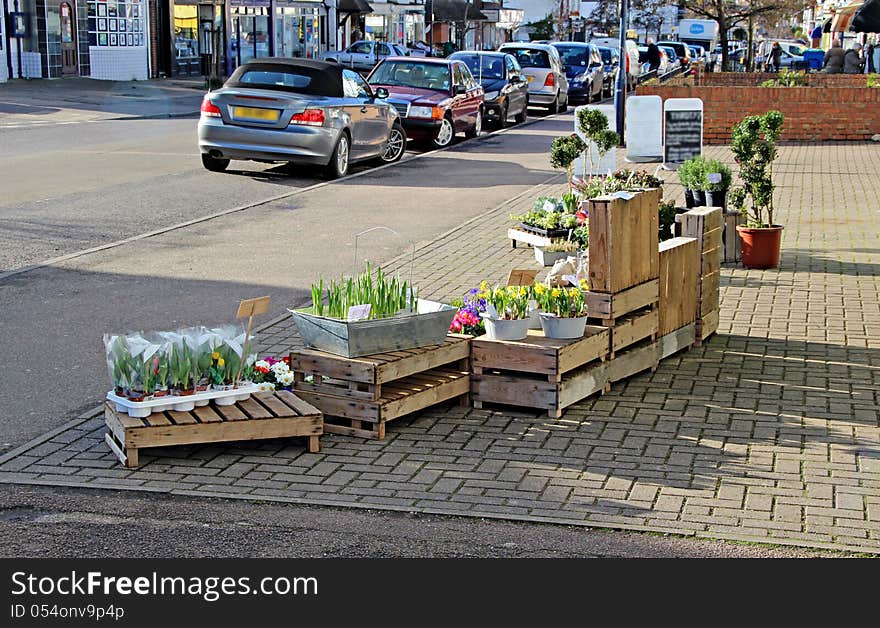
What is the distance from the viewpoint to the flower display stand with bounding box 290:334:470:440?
22.6 feet

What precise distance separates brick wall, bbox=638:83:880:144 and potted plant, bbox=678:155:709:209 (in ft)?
45.8

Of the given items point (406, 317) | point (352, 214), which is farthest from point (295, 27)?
point (406, 317)

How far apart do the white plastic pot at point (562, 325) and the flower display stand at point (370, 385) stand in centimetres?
55

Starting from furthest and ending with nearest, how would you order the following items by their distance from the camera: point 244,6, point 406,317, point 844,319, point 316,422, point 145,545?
point 244,6, point 844,319, point 406,317, point 316,422, point 145,545

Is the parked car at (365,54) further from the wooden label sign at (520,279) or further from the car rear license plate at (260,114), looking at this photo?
the wooden label sign at (520,279)

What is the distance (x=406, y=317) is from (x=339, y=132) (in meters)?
12.5

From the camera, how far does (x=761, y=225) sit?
40.3ft

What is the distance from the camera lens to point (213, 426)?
6.52 metres

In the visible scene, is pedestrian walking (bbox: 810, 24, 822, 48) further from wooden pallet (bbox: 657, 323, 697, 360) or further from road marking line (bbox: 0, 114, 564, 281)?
wooden pallet (bbox: 657, 323, 697, 360)

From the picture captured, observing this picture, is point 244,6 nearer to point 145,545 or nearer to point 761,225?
point 761,225

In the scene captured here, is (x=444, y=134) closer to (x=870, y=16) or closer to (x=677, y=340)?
(x=870, y=16)

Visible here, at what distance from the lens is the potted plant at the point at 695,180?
1241cm

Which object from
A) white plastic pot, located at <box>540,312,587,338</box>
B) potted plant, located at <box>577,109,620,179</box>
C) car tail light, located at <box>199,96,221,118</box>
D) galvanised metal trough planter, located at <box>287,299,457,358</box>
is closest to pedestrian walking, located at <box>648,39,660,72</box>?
car tail light, located at <box>199,96,221,118</box>

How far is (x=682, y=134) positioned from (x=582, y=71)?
2030 centimetres
